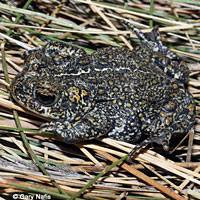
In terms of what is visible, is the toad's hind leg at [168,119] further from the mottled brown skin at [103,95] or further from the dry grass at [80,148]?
the dry grass at [80,148]

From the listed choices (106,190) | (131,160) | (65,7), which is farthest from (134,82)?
(65,7)

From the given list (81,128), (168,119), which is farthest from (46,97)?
(168,119)

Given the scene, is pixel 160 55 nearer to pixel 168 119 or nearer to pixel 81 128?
pixel 168 119

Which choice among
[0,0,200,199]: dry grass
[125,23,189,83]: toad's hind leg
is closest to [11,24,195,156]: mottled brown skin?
[125,23,189,83]: toad's hind leg

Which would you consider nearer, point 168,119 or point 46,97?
point 46,97

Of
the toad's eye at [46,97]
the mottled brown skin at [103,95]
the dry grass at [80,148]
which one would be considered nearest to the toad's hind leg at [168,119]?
the mottled brown skin at [103,95]

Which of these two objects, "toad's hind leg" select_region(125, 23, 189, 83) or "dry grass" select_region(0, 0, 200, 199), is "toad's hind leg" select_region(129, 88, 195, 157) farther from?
"toad's hind leg" select_region(125, 23, 189, 83)
